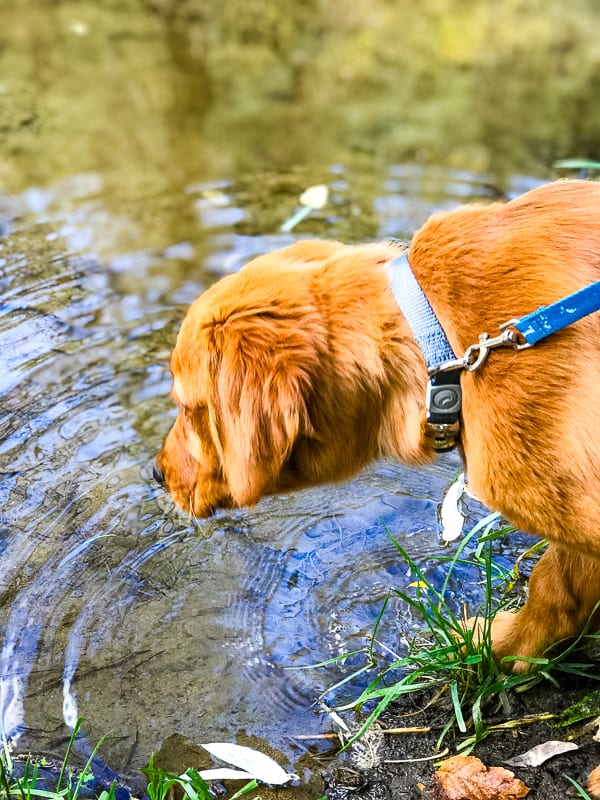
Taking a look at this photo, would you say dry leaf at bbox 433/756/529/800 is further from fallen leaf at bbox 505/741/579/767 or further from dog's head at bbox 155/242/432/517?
dog's head at bbox 155/242/432/517

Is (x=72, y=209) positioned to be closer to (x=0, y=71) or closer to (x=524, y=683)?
(x=0, y=71)

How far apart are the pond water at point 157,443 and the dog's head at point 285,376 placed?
2.83ft

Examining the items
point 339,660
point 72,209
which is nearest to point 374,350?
point 339,660

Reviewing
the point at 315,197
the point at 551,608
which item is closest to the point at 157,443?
the point at 551,608

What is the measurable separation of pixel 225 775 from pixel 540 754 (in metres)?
1.00

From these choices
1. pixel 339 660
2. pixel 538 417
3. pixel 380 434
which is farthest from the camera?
pixel 339 660

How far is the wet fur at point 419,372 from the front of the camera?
2021 mm

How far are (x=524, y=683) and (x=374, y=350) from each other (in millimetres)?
1334

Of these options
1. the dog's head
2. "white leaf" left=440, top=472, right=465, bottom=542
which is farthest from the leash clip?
"white leaf" left=440, top=472, right=465, bottom=542

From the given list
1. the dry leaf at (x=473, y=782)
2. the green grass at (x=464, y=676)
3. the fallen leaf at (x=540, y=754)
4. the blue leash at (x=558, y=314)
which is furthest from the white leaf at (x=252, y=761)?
the blue leash at (x=558, y=314)

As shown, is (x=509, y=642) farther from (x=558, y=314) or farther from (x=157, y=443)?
(x=157, y=443)

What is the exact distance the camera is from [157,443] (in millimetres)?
3965

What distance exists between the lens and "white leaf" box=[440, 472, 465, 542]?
10.4 ft

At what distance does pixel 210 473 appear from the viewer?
264cm
